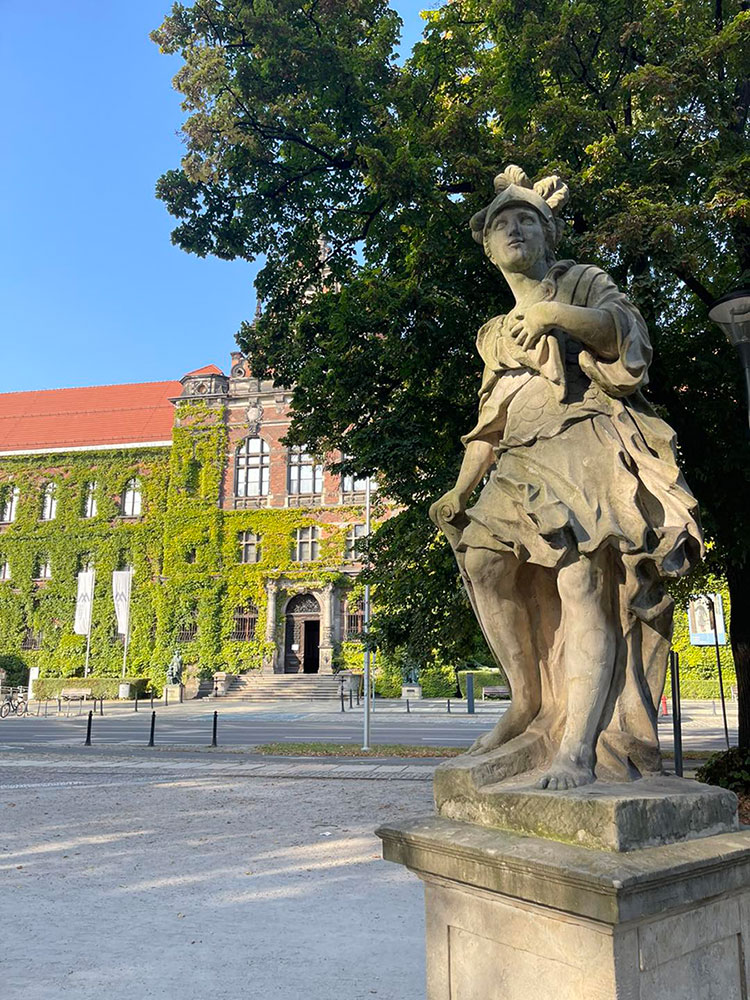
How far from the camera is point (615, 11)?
951cm

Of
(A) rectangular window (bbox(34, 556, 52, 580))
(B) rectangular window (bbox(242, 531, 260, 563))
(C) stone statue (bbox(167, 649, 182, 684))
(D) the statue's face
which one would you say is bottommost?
(C) stone statue (bbox(167, 649, 182, 684))

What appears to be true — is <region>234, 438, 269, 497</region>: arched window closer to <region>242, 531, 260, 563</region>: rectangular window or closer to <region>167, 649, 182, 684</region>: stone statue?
<region>242, 531, 260, 563</region>: rectangular window


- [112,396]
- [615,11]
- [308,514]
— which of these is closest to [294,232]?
[615,11]

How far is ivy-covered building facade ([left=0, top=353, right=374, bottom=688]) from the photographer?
42.9 m

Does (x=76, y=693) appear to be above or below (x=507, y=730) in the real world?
below

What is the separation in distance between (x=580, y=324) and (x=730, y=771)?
324 inches

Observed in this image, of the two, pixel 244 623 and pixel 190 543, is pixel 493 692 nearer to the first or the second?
pixel 244 623

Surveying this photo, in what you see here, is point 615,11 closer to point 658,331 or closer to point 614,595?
point 658,331

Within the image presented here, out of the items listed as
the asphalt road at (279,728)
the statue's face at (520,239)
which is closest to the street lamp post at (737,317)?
the statue's face at (520,239)

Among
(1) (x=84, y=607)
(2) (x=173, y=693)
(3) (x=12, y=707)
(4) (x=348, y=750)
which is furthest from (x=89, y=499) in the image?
(4) (x=348, y=750)

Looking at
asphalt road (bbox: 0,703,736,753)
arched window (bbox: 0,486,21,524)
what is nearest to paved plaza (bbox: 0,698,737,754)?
asphalt road (bbox: 0,703,736,753)

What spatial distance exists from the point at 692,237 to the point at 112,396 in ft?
171

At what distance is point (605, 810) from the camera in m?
2.29

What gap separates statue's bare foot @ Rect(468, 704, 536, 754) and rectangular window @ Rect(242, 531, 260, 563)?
4172 centimetres
